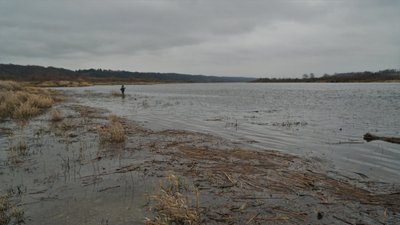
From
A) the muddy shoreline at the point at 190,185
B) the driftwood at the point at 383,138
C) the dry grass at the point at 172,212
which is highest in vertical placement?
the driftwood at the point at 383,138

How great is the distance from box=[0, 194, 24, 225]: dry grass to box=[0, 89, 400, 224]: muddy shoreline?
19 centimetres

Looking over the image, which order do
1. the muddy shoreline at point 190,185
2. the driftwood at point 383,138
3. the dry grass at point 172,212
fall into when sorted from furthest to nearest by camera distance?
the driftwood at point 383,138, the muddy shoreline at point 190,185, the dry grass at point 172,212

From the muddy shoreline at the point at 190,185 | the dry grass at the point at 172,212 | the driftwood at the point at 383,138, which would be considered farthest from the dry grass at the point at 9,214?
the driftwood at the point at 383,138

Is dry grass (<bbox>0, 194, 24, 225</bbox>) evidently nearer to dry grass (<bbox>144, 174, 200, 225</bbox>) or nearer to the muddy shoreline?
the muddy shoreline

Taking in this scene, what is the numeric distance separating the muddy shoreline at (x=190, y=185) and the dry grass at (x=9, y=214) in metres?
0.19

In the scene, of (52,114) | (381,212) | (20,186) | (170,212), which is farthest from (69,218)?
(52,114)

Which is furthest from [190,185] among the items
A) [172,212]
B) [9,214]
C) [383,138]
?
[383,138]

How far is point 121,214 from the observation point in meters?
6.52

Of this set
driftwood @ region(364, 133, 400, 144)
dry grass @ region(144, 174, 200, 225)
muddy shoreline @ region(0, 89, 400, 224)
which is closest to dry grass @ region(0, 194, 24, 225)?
muddy shoreline @ region(0, 89, 400, 224)

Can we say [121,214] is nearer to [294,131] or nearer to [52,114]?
[294,131]

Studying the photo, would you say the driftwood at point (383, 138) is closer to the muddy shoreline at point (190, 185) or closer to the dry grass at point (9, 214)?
the muddy shoreline at point (190, 185)

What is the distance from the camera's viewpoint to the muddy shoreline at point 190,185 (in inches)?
255

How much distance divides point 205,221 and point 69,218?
2989mm

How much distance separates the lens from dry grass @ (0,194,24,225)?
603 centimetres
